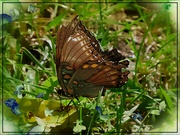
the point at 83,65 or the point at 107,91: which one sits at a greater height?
the point at 83,65

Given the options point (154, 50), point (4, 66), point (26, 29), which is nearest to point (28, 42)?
point (26, 29)

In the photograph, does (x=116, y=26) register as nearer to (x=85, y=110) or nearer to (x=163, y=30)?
(x=163, y=30)

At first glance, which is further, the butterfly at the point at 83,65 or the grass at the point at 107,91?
the grass at the point at 107,91

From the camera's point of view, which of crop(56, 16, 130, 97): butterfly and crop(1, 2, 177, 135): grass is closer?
crop(56, 16, 130, 97): butterfly

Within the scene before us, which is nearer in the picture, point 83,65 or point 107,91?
point 83,65
